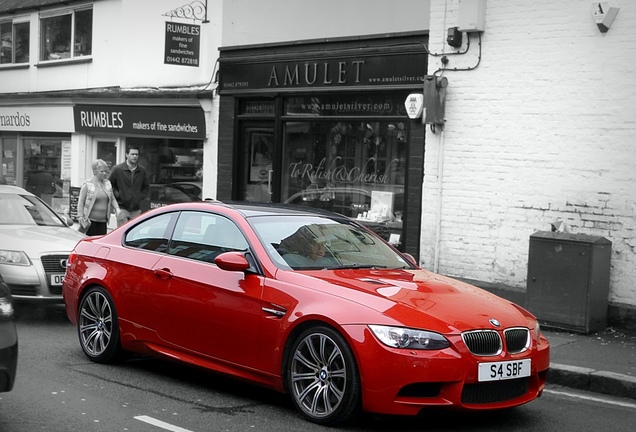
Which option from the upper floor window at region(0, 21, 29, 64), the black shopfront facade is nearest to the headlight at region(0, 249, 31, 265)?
the black shopfront facade

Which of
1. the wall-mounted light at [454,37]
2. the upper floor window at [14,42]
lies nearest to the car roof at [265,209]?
Answer: the wall-mounted light at [454,37]

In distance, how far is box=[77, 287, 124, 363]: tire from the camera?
8195 millimetres

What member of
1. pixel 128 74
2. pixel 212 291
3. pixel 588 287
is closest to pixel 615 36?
pixel 588 287

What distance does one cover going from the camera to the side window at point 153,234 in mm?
8023

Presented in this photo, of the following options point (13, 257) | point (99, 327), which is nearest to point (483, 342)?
point (99, 327)

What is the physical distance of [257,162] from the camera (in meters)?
16.2

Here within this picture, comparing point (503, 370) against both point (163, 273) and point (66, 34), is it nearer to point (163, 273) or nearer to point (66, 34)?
point (163, 273)

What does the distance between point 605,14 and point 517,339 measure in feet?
19.6

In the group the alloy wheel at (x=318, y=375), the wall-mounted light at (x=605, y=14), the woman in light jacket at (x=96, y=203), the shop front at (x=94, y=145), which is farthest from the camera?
the shop front at (x=94, y=145)

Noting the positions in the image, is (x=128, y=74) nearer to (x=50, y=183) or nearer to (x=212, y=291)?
(x=50, y=183)

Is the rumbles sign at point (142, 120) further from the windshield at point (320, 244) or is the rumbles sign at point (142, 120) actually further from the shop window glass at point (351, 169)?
the windshield at point (320, 244)

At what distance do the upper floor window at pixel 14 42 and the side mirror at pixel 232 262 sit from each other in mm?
16755

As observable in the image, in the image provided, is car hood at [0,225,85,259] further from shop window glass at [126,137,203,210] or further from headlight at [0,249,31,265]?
shop window glass at [126,137,203,210]

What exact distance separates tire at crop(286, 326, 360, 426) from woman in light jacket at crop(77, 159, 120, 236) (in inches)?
295
